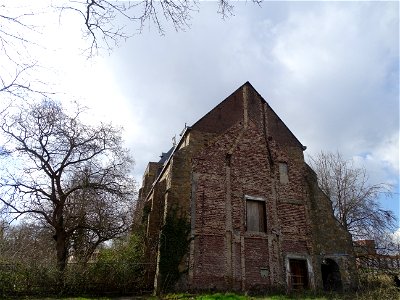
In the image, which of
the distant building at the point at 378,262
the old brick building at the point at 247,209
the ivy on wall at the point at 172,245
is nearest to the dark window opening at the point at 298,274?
the old brick building at the point at 247,209

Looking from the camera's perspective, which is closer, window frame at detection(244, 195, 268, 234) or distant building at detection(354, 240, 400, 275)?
window frame at detection(244, 195, 268, 234)

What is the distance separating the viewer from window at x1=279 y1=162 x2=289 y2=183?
19.0 meters

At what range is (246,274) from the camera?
15.6 meters

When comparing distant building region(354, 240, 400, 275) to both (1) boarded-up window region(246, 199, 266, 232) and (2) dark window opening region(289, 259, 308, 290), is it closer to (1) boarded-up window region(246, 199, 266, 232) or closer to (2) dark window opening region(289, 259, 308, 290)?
(2) dark window opening region(289, 259, 308, 290)

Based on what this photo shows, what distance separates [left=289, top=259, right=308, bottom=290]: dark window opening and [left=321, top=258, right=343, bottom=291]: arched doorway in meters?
1.28

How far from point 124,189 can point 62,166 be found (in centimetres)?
329

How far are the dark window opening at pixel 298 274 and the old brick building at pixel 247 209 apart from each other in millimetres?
52

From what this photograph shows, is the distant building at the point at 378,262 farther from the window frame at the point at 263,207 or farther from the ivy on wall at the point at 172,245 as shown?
the ivy on wall at the point at 172,245

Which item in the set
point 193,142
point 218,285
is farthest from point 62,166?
point 218,285

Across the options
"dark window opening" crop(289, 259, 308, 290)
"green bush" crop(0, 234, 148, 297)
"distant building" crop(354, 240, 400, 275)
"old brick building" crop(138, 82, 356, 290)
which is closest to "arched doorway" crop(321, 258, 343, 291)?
"old brick building" crop(138, 82, 356, 290)

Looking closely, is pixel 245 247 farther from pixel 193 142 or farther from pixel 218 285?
pixel 193 142

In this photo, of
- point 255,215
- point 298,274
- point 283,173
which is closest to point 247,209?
point 255,215

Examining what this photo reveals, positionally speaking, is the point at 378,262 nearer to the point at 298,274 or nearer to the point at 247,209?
the point at 298,274

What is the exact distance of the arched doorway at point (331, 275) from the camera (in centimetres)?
1709
